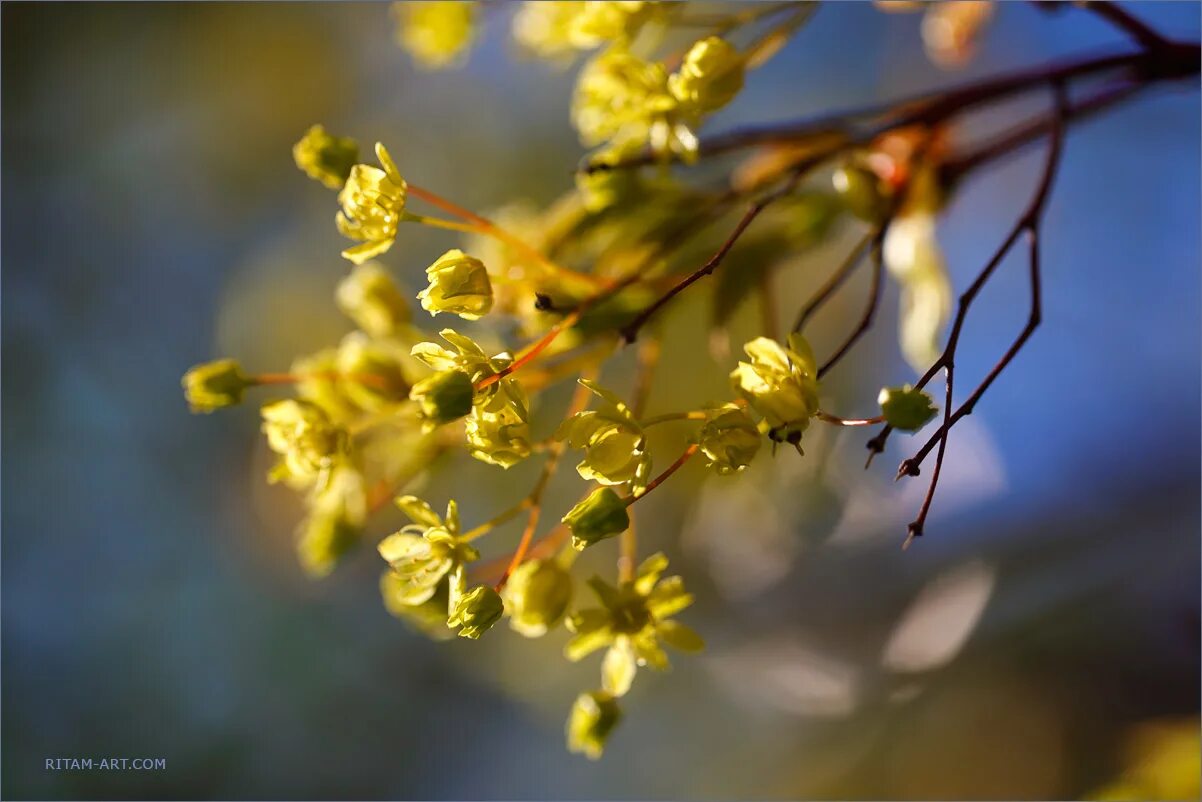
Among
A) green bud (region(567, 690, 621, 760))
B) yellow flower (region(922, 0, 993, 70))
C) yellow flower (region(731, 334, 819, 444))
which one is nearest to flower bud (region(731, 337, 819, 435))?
yellow flower (region(731, 334, 819, 444))

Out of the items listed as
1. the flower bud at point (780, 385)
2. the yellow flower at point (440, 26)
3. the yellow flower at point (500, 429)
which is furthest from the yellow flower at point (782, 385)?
the yellow flower at point (440, 26)

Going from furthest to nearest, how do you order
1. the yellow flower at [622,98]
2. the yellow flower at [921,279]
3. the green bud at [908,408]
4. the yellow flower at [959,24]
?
the yellow flower at [959,24] < the yellow flower at [921,279] < the yellow flower at [622,98] < the green bud at [908,408]

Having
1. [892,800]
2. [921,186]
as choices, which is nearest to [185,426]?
[892,800]

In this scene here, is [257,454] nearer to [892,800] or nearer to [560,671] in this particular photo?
[560,671]

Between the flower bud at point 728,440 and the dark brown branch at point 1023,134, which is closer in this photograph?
the flower bud at point 728,440

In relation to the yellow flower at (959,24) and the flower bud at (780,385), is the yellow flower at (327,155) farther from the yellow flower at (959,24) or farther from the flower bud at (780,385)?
the yellow flower at (959,24)
